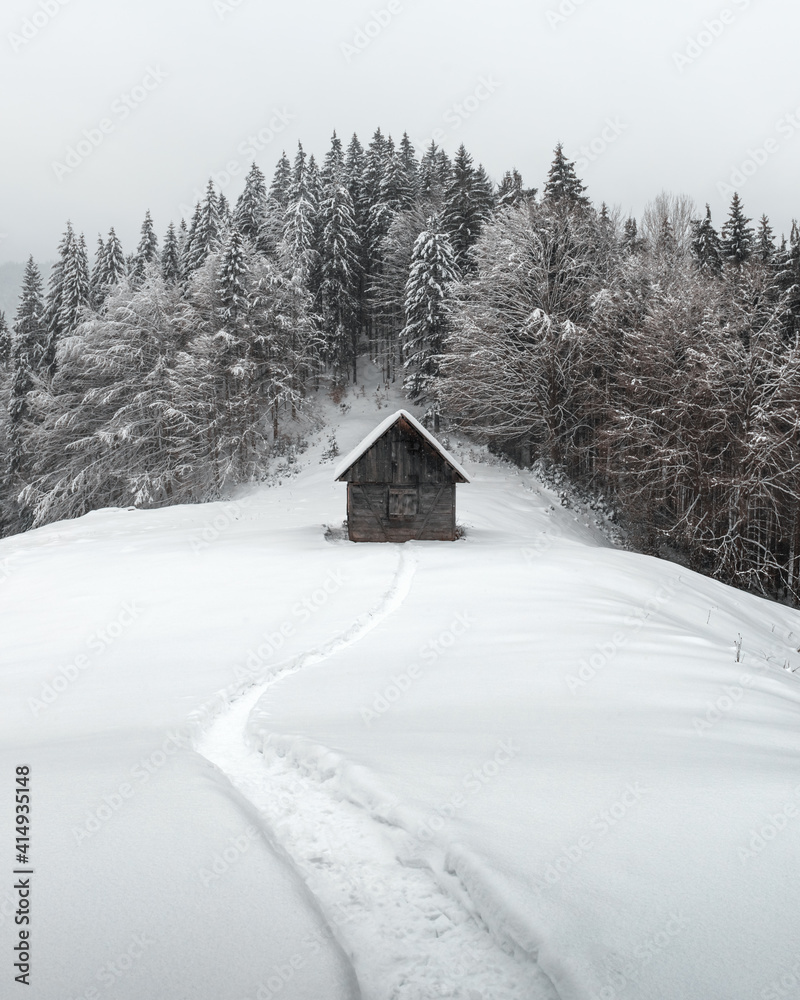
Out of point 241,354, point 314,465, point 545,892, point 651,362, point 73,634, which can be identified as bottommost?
point 73,634

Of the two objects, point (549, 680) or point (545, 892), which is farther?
point (549, 680)

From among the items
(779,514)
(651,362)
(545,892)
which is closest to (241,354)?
(651,362)

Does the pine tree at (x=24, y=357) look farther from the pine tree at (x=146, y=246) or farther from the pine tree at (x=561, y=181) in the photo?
the pine tree at (x=561, y=181)

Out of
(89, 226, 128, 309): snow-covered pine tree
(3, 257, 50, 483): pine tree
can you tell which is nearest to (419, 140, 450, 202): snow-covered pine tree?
(89, 226, 128, 309): snow-covered pine tree

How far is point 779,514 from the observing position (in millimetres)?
20688

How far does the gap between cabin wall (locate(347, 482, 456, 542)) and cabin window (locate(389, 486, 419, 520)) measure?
67mm

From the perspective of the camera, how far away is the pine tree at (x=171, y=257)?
4594 cm

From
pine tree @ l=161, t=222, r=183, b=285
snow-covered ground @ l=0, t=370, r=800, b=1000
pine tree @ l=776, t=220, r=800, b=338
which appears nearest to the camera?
snow-covered ground @ l=0, t=370, r=800, b=1000

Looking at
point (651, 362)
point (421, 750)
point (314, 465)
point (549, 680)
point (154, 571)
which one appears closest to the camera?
point (421, 750)

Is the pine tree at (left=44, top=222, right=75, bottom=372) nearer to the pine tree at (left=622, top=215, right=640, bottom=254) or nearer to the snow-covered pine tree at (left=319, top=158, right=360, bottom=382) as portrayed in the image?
the snow-covered pine tree at (left=319, top=158, right=360, bottom=382)

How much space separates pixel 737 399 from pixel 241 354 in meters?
25.0

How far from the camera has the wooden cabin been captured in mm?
19484

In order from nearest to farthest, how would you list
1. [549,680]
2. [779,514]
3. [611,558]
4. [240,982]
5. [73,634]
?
[240,982], [549,680], [73,634], [611,558], [779,514]

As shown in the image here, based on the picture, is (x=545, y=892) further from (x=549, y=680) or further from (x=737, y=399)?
(x=737, y=399)
